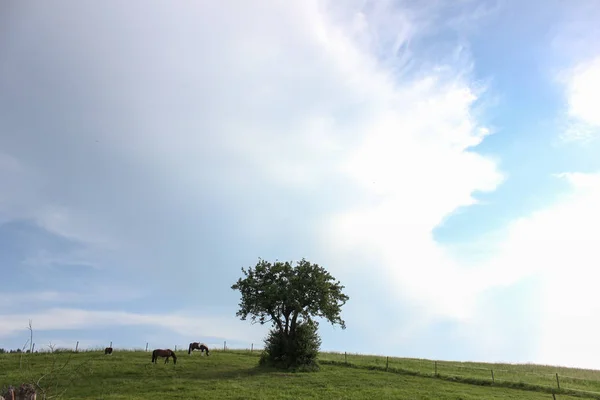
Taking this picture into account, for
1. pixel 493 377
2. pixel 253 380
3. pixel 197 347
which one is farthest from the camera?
pixel 197 347

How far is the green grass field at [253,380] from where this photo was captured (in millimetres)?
31828

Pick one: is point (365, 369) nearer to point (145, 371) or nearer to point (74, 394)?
point (145, 371)

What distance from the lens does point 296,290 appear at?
1950 inches

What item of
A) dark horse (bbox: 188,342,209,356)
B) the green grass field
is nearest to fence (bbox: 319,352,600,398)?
the green grass field

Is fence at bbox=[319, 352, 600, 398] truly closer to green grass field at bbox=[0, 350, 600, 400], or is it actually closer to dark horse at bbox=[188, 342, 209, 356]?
green grass field at bbox=[0, 350, 600, 400]

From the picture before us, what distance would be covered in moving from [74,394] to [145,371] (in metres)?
11.4

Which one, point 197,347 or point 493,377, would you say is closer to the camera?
point 493,377

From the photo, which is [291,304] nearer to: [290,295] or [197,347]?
[290,295]

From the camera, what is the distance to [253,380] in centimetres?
3775

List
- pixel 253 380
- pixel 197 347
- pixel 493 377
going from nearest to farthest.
A: pixel 253 380, pixel 493 377, pixel 197 347

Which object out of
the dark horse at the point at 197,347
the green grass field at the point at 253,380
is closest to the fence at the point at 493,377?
the green grass field at the point at 253,380

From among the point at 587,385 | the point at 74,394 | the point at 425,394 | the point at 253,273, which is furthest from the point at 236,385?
the point at 587,385

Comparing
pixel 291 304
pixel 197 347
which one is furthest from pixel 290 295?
pixel 197 347

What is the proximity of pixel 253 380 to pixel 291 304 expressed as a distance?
12600 mm
